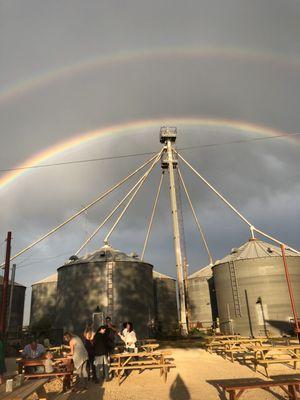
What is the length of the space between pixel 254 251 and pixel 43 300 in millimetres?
31425

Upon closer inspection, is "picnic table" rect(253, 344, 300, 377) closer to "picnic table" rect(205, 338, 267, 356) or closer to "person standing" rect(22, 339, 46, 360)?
"picnic table" rect(205, 338, 267, 356)

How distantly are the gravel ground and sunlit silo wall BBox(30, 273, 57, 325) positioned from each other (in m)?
38.2

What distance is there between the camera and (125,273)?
30.8 metres

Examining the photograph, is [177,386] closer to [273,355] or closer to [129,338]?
[129,338]

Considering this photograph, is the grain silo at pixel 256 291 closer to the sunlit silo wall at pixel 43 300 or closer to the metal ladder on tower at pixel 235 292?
the metal ladder on tower at pixel 235 292

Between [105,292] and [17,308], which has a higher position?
[17,308]

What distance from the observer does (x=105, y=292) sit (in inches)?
1164

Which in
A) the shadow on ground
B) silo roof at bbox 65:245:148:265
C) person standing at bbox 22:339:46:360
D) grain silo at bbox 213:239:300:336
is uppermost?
silo roof at bbox 65:245:148:265

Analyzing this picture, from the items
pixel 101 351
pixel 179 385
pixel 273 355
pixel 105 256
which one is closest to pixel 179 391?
pixel 179 385

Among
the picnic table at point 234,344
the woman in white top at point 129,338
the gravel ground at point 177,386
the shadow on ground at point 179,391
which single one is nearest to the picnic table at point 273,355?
the gravel ground at point 177,386

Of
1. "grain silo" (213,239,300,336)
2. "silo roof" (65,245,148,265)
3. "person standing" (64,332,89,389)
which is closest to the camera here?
"person standing" (64,332,89,389)

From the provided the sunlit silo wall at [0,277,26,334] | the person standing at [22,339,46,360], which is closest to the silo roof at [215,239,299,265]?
the person standing at [22,339,46,360]

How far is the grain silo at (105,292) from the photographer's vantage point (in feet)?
95.4

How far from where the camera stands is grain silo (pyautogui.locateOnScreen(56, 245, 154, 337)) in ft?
95.4
